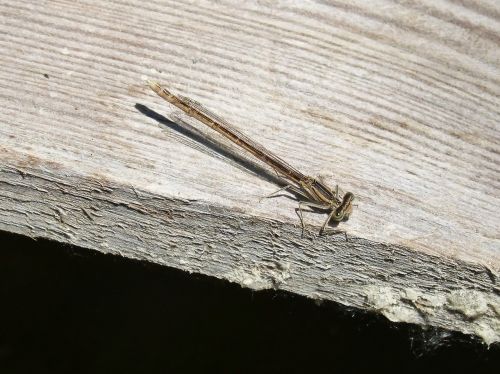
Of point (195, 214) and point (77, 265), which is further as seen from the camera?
point (77, 265)

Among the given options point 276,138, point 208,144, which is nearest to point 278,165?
point 276,138

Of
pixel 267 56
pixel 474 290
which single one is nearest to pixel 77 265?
pixel 267 56

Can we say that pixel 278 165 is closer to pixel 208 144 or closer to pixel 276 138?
pixel 276 138

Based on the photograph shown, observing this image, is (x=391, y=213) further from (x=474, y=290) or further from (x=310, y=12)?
(x=310, y=12)
